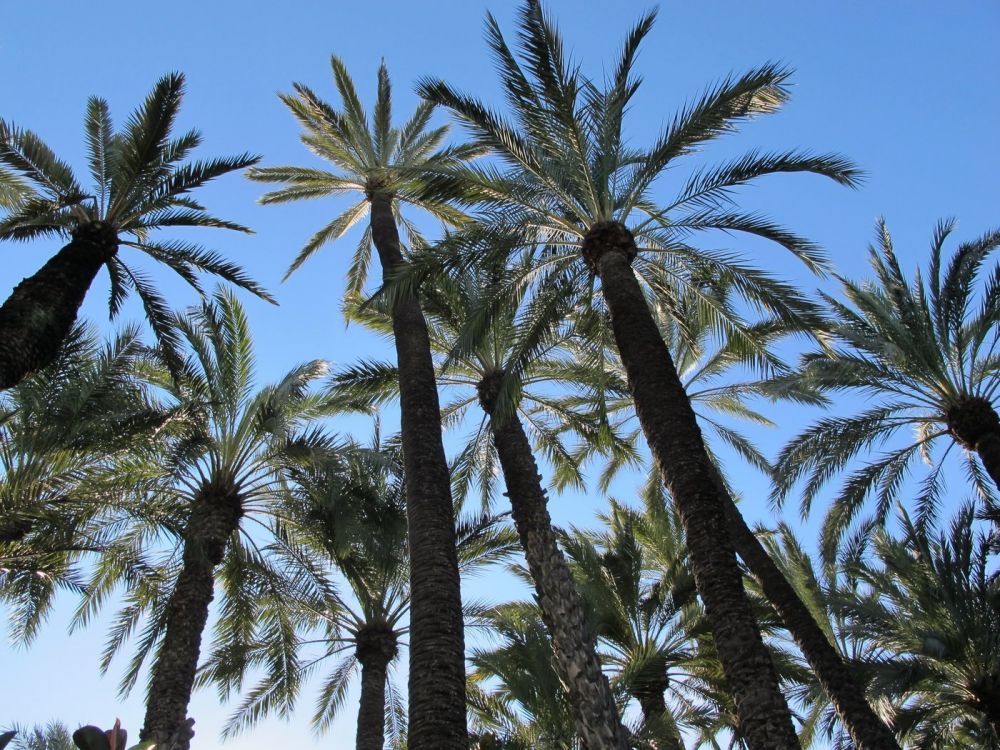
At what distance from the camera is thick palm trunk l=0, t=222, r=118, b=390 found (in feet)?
29.7

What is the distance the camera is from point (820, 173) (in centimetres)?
1138

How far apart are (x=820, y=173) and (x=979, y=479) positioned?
9.04 metres

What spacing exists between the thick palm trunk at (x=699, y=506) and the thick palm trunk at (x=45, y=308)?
692 cm

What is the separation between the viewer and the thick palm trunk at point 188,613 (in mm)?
10984

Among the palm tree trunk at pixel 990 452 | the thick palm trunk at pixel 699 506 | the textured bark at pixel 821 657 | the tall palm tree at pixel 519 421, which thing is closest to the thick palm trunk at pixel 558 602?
the tall palm tree at pixel 519 421

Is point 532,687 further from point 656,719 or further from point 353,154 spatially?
point 353,154

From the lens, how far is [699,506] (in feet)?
27.5

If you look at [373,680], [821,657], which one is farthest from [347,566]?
[821,657]

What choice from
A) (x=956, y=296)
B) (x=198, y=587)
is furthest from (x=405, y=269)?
(x=956, y=296)

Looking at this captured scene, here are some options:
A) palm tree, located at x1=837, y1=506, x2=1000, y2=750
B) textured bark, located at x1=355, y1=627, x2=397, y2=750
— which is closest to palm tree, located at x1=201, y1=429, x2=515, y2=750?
textured bark, located at x1=355, y1=627, x2=397, y2=750

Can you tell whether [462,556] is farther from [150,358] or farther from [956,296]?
[956,296]

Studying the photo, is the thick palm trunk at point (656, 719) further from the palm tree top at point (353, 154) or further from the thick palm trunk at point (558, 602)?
the palm tree top at point (353, 154)

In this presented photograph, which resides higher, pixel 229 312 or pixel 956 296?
pixel 229 312

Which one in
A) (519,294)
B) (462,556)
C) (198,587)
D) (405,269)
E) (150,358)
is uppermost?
(150,358)
